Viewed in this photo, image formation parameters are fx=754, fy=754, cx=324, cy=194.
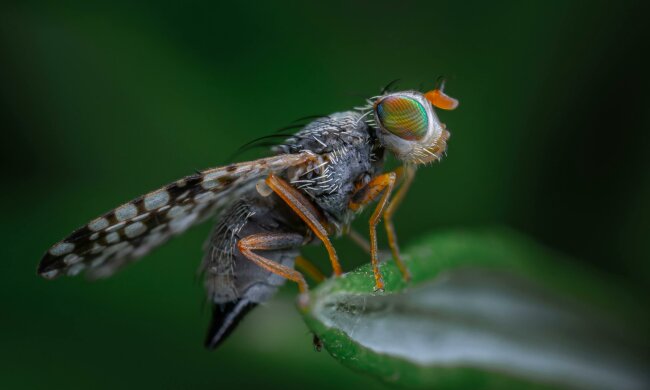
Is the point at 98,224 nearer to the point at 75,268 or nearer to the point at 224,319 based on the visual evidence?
the point at 75,268

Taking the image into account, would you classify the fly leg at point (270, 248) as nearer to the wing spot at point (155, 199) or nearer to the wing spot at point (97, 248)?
the wing spot at point (155, 199)

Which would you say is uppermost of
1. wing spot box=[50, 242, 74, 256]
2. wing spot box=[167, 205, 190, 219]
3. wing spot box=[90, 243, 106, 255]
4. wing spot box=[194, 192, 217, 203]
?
wing spot box=[194, 192, 217, 203]

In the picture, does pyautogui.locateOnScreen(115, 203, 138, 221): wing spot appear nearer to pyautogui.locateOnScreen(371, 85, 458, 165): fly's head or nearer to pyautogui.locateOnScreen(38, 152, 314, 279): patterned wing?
pyautogui.locateOnScreen(38, 152, 314, 279): patterned wing

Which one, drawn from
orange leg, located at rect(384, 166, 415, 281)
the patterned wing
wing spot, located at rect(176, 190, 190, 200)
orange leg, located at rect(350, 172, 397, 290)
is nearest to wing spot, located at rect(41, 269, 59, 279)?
the patterned wing

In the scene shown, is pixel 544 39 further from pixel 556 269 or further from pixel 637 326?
pixel 637 326

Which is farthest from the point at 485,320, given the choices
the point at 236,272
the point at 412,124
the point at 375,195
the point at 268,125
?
the point at 268,125

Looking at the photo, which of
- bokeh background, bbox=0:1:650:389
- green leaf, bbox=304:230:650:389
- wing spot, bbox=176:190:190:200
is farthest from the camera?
bokeh background, bbox=0:1:650:389

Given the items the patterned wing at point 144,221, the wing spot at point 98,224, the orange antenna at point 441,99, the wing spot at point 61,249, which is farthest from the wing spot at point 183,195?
the orange antenna at point 441,99

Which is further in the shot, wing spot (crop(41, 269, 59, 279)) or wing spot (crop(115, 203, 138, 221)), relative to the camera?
wing spot (crop(41, 269, 59, 279))
